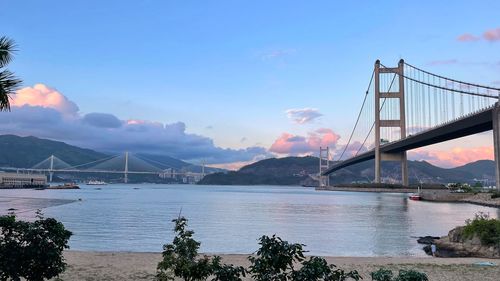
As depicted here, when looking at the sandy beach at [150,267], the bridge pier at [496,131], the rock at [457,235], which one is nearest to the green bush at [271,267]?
the sandy beach at [150,267]

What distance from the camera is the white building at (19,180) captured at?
13775 cm

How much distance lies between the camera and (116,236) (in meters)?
25.3

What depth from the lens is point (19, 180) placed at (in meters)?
145

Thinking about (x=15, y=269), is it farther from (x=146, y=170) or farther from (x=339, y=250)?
(x=146, y=170)

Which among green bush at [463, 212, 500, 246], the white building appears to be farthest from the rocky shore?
the white building

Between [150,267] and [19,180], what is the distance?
5837 inches

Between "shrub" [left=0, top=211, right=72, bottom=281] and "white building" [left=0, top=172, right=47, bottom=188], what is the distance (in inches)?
5549

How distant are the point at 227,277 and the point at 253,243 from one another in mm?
17354

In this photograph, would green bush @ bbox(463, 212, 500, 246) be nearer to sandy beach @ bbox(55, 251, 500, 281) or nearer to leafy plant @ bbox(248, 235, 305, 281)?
sandy beach @ bbox(55, 251, 500, 281)

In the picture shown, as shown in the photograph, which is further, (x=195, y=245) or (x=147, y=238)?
(x=147, y=238)

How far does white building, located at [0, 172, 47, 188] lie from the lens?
138 metres

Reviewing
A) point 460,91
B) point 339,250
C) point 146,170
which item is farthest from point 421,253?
point 146,170

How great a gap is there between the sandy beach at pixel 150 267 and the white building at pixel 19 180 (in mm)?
133369

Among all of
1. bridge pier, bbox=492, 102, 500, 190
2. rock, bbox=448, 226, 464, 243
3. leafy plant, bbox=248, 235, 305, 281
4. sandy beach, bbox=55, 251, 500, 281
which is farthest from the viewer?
bridge pier, bbox=492, 102, 500, 190
